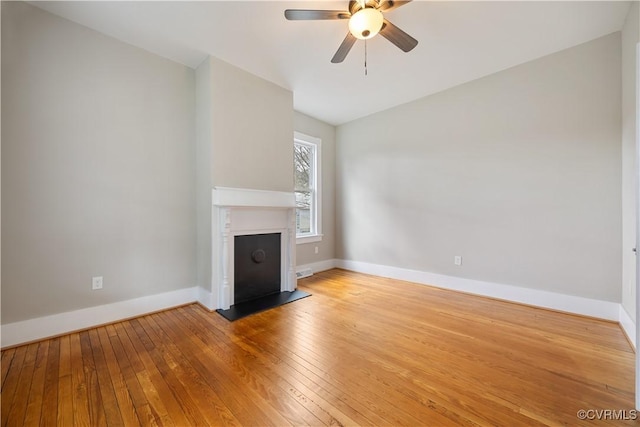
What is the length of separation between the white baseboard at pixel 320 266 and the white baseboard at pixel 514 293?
840 mm

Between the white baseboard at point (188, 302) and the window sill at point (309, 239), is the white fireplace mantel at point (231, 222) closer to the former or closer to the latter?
the white baseboard at point (188, 302)

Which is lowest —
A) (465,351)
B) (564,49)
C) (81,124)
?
(465,351)

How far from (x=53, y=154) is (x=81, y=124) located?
0.35 meters

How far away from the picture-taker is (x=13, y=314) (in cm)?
204

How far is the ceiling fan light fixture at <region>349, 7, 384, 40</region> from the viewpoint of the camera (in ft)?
6.08

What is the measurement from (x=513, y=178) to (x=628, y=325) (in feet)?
5.37

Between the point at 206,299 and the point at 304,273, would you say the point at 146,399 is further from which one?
the point at 304,273

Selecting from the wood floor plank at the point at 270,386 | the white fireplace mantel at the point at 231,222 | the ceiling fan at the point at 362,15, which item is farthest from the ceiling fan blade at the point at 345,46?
the wood floor plank at the point at 270,386

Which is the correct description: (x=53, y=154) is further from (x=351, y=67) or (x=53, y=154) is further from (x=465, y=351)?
(x=465, y=351)

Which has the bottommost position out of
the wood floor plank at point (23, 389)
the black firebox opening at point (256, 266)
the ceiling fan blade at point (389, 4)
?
the wood floor plank at point (23, 389)

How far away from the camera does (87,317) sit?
7.70 feet

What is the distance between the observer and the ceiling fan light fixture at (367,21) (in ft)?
6.08

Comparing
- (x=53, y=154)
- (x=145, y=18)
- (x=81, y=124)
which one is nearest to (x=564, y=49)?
(x=145, y=18)

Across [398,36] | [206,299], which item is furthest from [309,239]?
[398,36]
